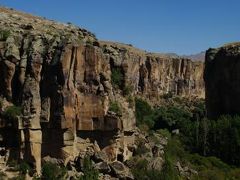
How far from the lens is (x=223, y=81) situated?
283 feet

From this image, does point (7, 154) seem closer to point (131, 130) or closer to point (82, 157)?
point (82, 157)

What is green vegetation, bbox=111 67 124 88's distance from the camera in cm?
5438

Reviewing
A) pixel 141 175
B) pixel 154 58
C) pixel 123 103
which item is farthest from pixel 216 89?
pixel 154 58

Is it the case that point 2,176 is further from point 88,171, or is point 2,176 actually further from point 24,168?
point 88,171

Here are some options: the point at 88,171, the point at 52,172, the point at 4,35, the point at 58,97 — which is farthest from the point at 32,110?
the point at 4,35

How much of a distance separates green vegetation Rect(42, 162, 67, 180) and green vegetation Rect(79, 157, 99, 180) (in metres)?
1.66

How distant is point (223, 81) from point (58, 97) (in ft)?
143

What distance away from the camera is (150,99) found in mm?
135750

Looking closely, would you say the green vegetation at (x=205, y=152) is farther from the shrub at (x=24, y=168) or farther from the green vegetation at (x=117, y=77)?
the shrub at (x=24, y=168)

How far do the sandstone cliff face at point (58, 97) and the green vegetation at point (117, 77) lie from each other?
88.3 inches

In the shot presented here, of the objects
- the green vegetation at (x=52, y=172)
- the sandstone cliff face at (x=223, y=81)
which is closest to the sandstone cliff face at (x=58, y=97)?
the green vegetation at (x=52, y=172)

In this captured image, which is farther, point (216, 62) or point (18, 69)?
point (216, 62)

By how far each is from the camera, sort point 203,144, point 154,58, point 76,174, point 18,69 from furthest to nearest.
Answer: point 154,58, point 203,144, point 18,69, point 76,174

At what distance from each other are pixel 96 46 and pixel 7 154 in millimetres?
12343
